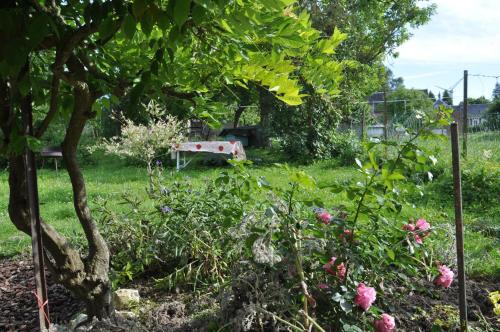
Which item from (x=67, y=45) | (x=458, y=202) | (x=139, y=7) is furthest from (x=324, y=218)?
(x=139, y=7)

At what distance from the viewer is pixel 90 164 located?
50.7ft

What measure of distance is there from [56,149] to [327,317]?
489 inches

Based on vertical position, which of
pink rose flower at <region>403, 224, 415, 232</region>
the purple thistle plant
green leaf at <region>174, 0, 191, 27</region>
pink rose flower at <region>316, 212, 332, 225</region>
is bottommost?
the purple thistle plant

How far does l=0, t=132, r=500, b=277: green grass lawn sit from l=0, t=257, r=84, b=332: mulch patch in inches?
22.9

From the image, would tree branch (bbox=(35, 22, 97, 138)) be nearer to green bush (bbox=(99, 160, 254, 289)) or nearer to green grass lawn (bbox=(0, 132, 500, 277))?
green grass lawn (bbox=(0, 132, 500, 277))

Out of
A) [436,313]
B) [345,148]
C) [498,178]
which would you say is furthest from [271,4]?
[345,148]

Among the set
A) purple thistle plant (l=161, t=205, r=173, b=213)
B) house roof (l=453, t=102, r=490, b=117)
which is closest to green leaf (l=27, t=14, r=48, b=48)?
purple thistle plant (l=161, t=205, r=173, b=213)

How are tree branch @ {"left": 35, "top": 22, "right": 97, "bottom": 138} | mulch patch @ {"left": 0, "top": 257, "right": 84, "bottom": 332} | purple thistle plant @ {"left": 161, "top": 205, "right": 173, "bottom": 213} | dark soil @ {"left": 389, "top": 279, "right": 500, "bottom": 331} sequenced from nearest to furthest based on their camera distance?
tree branch @ {"left": 35, "top": 22, "right": 97, "bottom": 138}
dark soil @ {"left": 389, "top": 279, "right": 500, "bottom": 331}
mulch patch @ {"left": 0, "top": 257, "right": 84, "bottom": 332}
purple thistle plant @ {"left": 161, "top": 205, "right": 173, "bottom": 213}

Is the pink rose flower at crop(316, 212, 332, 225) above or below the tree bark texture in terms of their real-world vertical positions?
below

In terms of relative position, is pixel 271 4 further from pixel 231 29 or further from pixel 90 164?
pixel 90 164

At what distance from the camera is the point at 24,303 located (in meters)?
3.32

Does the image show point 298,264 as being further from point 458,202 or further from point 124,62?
point 124,62

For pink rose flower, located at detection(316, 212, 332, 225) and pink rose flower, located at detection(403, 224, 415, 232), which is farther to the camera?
pink rose flower, located at detection(403, 224, 415, 232)

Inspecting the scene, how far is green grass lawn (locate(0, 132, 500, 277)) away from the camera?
407cm
